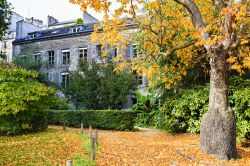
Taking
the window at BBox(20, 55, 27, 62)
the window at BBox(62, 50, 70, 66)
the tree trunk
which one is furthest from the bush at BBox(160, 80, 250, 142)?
the window at BBox(20, 55, 27, 62)

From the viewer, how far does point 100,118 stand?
21094mm

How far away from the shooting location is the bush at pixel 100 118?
2025cm

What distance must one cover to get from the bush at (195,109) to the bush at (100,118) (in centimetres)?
365

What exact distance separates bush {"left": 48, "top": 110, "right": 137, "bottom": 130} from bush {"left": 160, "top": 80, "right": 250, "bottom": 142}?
12.0ft

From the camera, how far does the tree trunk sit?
941cm

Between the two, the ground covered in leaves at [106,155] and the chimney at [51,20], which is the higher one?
the chimney at [51,20]

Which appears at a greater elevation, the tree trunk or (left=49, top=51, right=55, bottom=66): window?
(left=49, top=51, right=55, bottom=66): window

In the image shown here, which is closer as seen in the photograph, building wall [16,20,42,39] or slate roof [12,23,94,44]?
slate roof [12,23,94,44]

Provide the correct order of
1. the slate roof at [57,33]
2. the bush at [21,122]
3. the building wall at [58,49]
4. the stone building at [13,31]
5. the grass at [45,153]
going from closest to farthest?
the grass at [45,153] < the bush at [21,122] < the building wall at [58,49] < the slate roof at [57,33] < the stone building at [13,31]

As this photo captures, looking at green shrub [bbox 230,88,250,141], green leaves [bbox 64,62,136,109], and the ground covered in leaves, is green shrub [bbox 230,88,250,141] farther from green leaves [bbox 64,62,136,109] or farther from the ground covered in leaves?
green leaves [bbox 64,62,136,109]

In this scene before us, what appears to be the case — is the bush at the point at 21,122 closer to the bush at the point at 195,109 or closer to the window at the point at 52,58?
the bush at the point at 195,109

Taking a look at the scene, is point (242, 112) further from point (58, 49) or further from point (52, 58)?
point (52, 58)

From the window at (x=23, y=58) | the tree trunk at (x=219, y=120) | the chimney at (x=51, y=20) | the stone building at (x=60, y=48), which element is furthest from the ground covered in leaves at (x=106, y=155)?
the chimney at (x=51, y=20)

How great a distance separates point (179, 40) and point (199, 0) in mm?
2729
